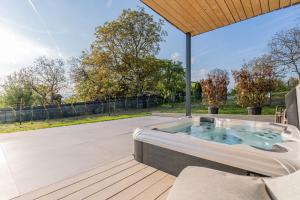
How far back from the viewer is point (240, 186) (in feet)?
3.32

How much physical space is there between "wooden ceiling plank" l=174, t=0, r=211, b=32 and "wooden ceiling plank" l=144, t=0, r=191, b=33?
258 mm

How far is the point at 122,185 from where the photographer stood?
176 cm

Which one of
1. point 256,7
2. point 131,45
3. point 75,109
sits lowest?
point 75,109

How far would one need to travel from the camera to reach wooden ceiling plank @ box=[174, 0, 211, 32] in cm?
326

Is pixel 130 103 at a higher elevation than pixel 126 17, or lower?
lower

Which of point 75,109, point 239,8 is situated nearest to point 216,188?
point 239,8

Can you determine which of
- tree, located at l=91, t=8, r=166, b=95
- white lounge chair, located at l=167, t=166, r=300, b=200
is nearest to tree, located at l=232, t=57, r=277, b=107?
white lounge chair, located at l=167, t=166, r=300, b=200

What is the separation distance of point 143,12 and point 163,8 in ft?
30.4

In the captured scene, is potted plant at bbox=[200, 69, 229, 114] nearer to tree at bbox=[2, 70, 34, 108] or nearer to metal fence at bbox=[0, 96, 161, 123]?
metal fence at bbox=[0, 96, 161, 123]

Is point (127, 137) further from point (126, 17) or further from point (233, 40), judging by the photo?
point (126, 17)

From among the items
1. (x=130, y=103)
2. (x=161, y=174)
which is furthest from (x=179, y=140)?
(x=130, y=103)

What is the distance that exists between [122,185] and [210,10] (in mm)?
3224

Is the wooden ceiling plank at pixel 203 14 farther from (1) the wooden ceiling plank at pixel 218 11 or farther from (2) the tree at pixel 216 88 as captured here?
(2) the tree at pixel 216 88

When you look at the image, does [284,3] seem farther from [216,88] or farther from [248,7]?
[216,88]
